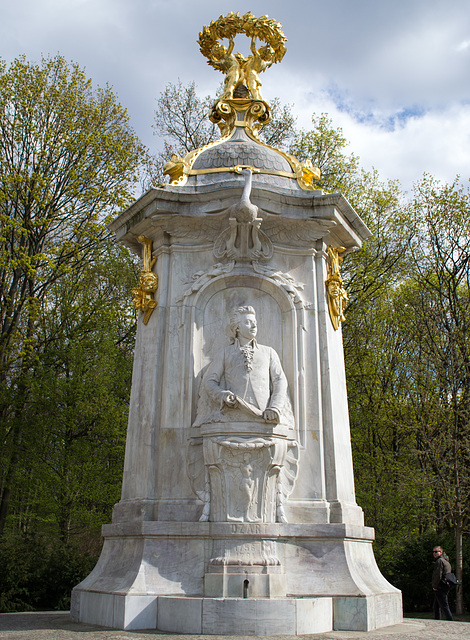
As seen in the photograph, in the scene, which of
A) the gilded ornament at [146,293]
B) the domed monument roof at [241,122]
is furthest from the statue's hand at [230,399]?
the domed monument roof at [241,122]

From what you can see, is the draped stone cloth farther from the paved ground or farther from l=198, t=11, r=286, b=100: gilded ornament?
l=198, t=11, r=286, b=100: gilded ornament

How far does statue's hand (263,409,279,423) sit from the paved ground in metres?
2.27

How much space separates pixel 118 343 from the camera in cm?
1859

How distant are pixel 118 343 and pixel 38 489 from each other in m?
4.86

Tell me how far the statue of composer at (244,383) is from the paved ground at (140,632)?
91.0 inches

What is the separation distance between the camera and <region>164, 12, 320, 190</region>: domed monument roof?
9539 mm

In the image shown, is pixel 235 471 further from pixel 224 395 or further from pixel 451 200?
pixel 451 200

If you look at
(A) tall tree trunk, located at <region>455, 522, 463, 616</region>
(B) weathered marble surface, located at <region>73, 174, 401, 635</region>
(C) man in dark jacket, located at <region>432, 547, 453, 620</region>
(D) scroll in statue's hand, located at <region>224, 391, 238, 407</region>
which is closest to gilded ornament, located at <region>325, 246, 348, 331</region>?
(B) weathered marble surface, located at <region>73, 174, 401, 635</region>

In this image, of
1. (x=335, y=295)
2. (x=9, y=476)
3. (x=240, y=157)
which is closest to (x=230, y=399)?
(x=335, y=295)

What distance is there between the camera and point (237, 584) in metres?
7.14

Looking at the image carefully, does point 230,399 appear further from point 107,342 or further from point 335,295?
point 107,342

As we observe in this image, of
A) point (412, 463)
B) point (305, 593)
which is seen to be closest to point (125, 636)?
point (305, 593)

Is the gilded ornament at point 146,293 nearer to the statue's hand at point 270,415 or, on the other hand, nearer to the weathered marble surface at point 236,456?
the weathered marble surface at point 236,456

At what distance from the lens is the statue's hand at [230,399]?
305 inches
